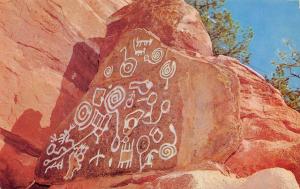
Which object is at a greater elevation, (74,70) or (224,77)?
(74,70)

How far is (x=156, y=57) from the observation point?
5.88m

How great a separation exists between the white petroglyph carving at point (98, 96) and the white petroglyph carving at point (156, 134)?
3.13ft

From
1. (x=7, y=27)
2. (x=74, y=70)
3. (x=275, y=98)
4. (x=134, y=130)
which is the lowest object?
(x=134, y=130)

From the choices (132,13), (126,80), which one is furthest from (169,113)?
(132,13)

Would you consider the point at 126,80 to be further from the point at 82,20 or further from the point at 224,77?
the point at 82,20

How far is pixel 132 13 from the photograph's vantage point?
7.26 metres

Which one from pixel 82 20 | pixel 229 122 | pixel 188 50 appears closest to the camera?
pixel 229 122

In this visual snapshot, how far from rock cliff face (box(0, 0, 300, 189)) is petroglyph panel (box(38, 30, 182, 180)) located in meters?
0.01

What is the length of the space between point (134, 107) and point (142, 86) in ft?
0.92

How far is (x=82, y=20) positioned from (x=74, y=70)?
1.04m

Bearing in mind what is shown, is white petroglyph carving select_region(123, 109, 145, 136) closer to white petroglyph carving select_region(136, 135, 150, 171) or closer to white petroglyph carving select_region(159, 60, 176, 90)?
white petroglyph carving select_region(136, 135, 150, 171)

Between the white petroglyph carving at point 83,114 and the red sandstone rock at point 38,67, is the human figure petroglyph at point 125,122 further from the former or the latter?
the red sandstone rock at point 38,67

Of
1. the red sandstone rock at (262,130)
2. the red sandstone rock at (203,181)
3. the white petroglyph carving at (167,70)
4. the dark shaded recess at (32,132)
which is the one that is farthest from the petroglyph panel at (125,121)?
the red sandstone rock at (262,130)

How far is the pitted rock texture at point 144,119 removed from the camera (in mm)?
Answer: 4980
